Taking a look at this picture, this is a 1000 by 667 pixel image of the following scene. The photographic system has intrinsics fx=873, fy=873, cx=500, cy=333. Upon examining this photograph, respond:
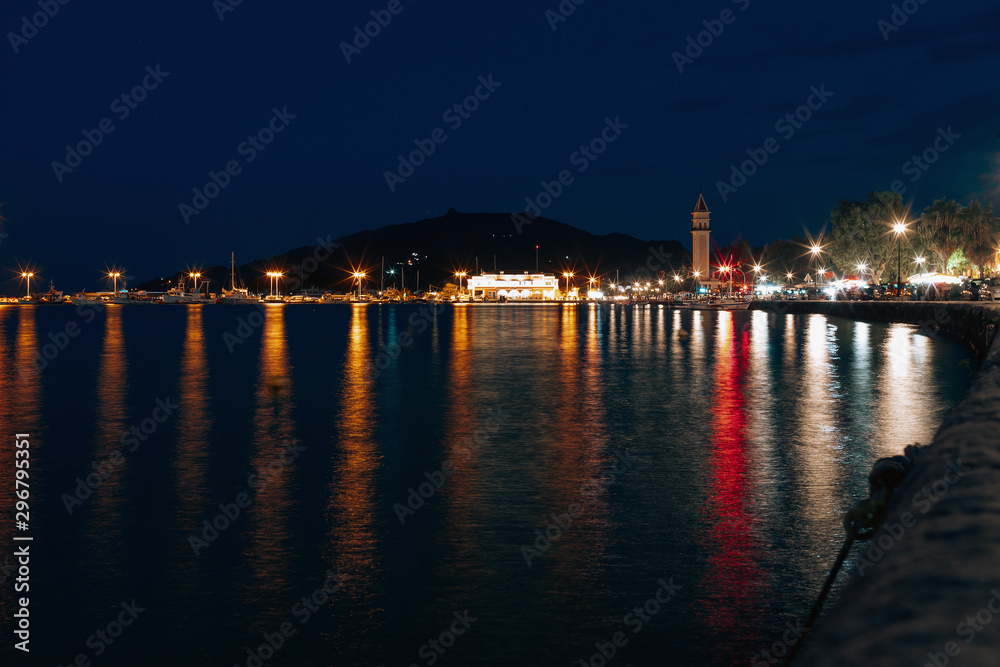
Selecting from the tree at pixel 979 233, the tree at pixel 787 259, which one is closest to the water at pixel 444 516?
the tree at pixel 979 233

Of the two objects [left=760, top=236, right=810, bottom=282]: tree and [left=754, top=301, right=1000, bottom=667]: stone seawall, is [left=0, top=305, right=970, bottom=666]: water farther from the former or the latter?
[left=760, top=236, right=810, bottom=282]: tree

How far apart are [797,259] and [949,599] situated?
164 metres

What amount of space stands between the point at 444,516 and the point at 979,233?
91.1 meters

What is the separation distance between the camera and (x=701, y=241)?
192 m

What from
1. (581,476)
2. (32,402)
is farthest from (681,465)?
(32,402)

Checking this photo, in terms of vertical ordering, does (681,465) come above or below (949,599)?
below

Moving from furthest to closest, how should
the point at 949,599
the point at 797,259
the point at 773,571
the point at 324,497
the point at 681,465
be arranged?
the point at 797,259 → the point at 681,465 → the point at 324,497 → the point at 773,571 → the point at 949,599

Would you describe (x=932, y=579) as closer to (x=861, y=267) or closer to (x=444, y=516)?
(x=444, y=516)

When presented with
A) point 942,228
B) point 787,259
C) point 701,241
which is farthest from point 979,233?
point 701,241

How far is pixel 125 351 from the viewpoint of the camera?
149 ft

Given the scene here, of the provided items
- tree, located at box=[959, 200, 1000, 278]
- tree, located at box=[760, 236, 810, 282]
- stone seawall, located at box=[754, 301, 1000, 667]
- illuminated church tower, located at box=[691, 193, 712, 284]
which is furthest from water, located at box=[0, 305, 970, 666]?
Answer: illuminated church tower, located at box=[691, 193, 712, 284]

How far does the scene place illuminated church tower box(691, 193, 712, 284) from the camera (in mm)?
188125

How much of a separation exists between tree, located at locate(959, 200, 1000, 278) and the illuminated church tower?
97.6 meters

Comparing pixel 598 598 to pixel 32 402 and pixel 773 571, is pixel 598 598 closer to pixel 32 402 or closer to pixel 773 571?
pixel 773 571
